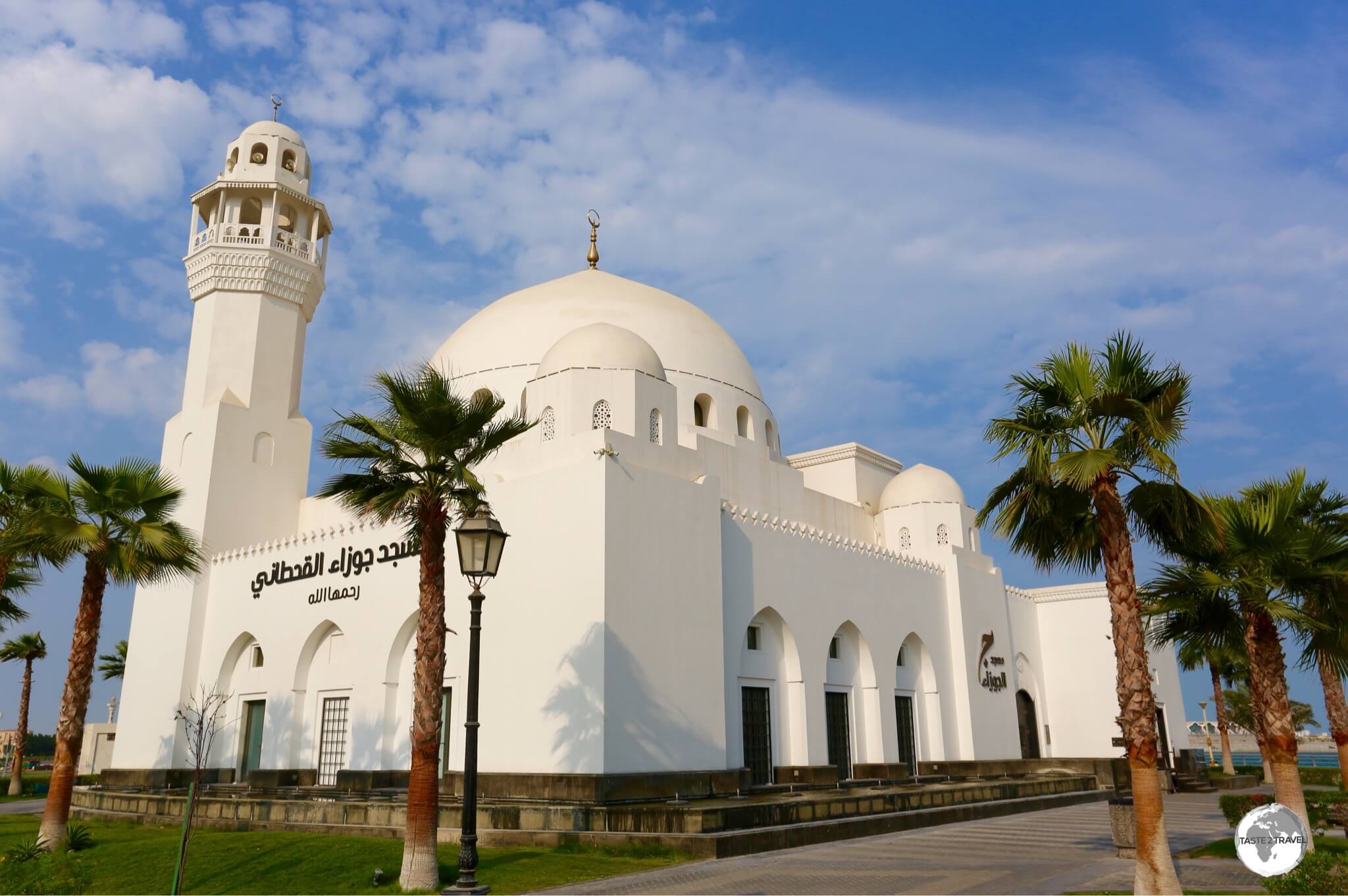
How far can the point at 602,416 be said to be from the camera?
18.5 meters

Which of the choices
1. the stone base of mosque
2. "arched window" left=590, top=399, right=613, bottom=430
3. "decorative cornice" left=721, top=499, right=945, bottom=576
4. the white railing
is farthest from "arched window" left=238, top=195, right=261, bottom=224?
"decorative cornice" left=721, top=499, right=945, bottom=576

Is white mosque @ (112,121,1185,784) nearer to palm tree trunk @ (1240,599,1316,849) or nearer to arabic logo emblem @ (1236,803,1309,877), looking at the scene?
palm tree trunk @ (1240,599,1316,849)

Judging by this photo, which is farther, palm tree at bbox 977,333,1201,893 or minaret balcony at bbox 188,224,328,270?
minaret balcony at bbox 188,224,328,270

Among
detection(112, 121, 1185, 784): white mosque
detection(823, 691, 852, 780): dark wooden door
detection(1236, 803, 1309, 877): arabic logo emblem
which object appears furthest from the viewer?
detection(823, 691, 852, 780): dark wooden door

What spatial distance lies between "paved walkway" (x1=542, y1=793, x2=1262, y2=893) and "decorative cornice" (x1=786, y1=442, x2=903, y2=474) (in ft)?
43.7

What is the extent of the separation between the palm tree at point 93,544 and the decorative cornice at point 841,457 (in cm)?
1709

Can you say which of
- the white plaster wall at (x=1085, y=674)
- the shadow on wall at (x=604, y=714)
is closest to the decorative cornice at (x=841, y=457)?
the white plaster wall at (x=1085, y=674)

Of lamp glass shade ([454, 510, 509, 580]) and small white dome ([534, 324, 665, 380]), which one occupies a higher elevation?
small white dome ([534, 324, 665, 380])

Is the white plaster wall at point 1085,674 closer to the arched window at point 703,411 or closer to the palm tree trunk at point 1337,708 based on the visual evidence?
the arched window at point 703,411

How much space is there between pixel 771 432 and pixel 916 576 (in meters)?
5.57

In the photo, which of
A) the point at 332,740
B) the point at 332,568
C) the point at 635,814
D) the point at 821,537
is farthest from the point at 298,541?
the point at 635,814

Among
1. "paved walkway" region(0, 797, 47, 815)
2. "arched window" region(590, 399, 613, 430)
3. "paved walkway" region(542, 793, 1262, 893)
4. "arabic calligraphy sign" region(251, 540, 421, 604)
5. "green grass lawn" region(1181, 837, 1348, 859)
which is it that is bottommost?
"paved walkway" region(0, 797, 47, 815)

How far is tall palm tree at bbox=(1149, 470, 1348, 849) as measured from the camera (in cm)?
1145

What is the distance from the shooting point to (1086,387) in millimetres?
10117
